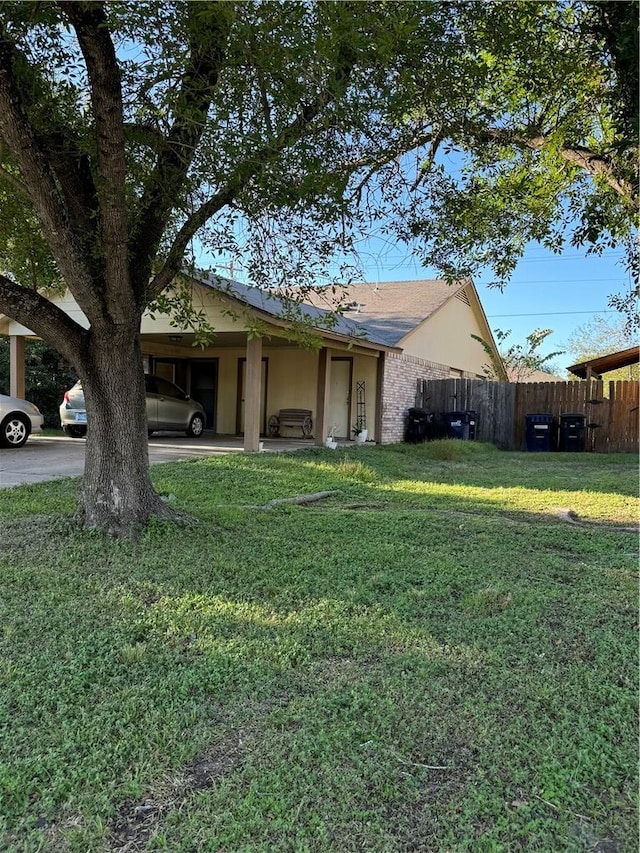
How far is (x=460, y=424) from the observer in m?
15.6

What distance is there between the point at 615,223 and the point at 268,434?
11.3m

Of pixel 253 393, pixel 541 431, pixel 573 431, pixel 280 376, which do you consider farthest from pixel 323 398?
pixel 573 431

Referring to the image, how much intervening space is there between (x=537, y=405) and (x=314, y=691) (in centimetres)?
1478

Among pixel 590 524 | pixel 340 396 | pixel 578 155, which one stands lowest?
pixel 590 524

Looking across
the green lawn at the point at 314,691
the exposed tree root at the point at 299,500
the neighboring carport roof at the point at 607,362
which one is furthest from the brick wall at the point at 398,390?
the green lawn at the point at 314,691

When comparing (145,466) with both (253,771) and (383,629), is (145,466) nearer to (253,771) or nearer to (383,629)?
(383,629)

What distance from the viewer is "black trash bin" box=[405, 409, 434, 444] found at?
1606 cm

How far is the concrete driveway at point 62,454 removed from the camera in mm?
7993

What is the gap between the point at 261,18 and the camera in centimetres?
345

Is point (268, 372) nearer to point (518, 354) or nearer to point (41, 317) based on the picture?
point (41, 317)

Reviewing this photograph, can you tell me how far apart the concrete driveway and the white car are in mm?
228

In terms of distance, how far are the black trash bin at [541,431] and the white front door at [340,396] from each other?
480 centimetres

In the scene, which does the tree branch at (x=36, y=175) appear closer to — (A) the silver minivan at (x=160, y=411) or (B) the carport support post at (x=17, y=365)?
(A) the silver minivan at (x=160, y=411)

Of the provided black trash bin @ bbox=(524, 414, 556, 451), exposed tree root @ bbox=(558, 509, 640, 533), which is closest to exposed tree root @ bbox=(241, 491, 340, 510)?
exposed tree root @ bbox=(558, 509, 640, 533)
